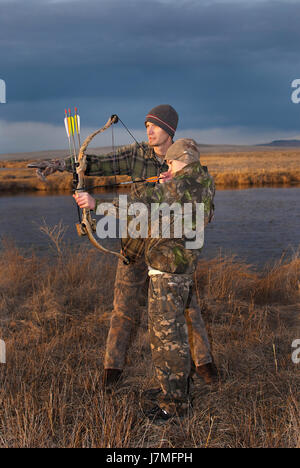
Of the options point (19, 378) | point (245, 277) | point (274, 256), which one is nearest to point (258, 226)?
point (274, 256)

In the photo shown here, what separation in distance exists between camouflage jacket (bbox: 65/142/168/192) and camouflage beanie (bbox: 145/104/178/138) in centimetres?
37

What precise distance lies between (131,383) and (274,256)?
8.98 m

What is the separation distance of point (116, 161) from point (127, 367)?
210cm

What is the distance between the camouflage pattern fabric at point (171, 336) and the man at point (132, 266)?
71cm

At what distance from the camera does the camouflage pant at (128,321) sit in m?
4.07

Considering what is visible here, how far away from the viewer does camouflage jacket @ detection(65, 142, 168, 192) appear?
4.23 meters

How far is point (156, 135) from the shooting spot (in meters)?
3.96

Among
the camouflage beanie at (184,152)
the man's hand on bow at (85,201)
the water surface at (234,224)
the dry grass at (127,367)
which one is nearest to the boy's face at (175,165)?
the camouflage beanie at (184,152)

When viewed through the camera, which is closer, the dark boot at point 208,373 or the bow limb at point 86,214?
the bow limb at point 86,214

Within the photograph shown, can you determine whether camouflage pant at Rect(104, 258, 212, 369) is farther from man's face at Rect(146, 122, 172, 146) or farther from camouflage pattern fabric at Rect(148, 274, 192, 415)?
man's face at Rect(146, 122, 172, 146)

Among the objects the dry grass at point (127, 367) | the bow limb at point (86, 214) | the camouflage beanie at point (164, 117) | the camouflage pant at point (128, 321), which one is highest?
the camouflage beanie at point (164, 117)

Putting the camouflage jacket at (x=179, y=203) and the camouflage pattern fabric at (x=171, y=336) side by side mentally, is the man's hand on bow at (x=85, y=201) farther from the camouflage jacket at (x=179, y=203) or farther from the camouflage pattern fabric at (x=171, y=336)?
the camouflage pattern fabric at (x=171, y=336)

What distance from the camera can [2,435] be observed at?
3176mm

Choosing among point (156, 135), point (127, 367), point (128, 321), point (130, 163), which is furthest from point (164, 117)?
point (127, 367)
